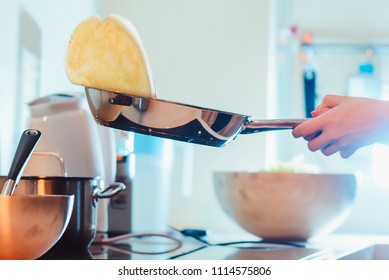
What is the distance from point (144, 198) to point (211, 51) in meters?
0.52

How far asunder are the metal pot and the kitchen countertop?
0.01m

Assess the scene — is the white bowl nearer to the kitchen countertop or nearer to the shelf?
the kitchen countertop

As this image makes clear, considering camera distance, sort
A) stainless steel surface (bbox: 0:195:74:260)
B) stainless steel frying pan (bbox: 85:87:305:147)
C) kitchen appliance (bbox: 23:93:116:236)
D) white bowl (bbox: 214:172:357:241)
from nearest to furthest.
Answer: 1. stainless steel surface (bbox: 0:195:74:260)
2. stainless steel frying pan (bbox: 85:87:305:147)
3. kitchen appliance (bbox: 23:93:116:236)
4. white bowl (bbox: 214:172:357:241)

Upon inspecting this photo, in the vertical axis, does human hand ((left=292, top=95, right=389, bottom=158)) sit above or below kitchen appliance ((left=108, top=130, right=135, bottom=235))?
above

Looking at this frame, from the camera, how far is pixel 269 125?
2.24 feet

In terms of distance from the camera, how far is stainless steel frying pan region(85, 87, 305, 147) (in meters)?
0.66

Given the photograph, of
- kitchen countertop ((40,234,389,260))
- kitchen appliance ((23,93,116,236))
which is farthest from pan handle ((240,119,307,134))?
kitchen appliance ((23,93,116,236))

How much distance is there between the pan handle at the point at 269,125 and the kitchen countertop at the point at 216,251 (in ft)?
0.48

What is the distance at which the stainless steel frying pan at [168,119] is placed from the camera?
2.17ft

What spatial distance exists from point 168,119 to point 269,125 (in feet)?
0.32

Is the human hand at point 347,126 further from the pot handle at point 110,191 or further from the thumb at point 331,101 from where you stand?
the pot handle at point 110,191

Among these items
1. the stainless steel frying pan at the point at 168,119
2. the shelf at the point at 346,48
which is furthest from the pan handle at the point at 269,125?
the shelf at the point at 346,48

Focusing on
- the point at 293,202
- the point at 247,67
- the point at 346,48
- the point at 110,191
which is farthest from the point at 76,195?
the point at 346,48
